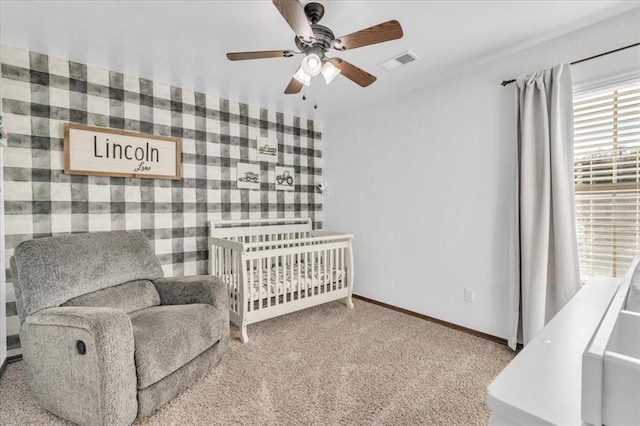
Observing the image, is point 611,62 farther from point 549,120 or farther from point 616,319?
point 616,319

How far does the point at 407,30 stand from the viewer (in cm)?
200

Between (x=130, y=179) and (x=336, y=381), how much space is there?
2.31 meters

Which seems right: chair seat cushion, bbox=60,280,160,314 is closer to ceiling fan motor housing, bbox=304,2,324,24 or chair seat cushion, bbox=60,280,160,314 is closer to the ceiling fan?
the ceiling fan

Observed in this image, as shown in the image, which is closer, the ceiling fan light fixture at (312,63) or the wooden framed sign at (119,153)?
the ceiling fan light fixture at (312,63)

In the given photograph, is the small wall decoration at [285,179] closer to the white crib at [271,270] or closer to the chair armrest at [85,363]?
the white crib at [271,270]

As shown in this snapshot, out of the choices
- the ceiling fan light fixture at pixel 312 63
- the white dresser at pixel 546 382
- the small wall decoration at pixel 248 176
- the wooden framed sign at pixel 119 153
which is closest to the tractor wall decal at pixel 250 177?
the small wall decoration at pixel 248 176

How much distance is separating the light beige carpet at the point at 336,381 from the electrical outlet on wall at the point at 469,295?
30cm

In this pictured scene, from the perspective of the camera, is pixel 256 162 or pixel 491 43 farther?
pixel 256 162

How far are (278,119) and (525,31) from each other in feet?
7.97

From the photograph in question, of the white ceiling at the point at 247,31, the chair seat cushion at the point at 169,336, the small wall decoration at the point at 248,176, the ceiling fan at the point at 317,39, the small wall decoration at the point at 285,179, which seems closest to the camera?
the ceiling fan at the point at 317,39

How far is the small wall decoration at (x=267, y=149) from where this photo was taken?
3.46 m

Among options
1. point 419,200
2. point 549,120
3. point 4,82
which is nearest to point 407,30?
point 549,120

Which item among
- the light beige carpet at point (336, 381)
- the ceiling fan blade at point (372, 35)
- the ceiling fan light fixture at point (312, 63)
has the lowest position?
the light beige carpet at point (336, 381)

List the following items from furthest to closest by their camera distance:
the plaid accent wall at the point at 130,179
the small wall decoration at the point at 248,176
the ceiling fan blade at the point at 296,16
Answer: the small wall decoration at the point at 248,176 < the plaid accent wall at the point at 130,179 < the ceiling fan blade at the point at 296,16
